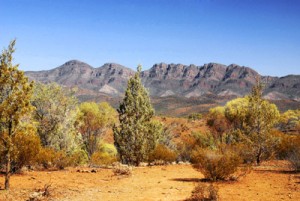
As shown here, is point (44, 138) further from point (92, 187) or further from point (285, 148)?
point (285, 148)

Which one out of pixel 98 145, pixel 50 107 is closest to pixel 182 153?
pixel 98 145

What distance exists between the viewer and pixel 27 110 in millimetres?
13180

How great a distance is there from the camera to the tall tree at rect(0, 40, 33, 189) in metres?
12.9

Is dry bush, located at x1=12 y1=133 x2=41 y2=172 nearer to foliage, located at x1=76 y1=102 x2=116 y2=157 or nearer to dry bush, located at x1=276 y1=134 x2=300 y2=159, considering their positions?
foliage, located at x1=76 y1=102 x2=116 y2=157

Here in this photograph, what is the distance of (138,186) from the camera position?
15.2 metres

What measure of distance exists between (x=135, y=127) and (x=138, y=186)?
8872 mm

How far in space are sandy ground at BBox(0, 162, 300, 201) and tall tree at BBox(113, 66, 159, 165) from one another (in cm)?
473

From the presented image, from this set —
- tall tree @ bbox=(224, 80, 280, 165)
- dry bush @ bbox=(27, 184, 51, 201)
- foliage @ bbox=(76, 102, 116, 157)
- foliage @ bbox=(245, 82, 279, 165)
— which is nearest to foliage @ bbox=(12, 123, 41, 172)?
dry bush @ bbox=(27, 184, 51, 201)

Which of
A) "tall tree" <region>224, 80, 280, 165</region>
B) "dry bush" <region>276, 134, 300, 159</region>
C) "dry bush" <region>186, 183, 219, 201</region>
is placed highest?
"tall tree" <region>224, 80, 280, 165</region>

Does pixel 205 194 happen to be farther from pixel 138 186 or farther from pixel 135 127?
pixel 135 127

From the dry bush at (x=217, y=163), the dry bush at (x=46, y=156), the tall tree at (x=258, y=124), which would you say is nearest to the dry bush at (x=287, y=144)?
the tall tree at (x=258, y=124)

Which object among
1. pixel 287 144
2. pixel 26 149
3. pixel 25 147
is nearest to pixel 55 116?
pixel 26 149

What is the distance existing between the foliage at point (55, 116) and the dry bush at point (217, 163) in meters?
10.8

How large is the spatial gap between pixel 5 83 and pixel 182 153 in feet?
76.0
